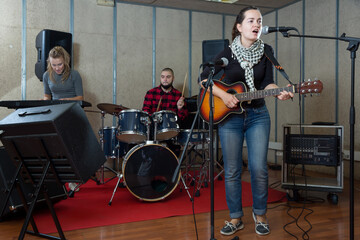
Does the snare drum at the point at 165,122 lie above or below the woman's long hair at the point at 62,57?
below

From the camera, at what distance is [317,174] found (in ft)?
16.1

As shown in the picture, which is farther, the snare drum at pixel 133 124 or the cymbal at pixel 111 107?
the cymbal at pixel 111 107

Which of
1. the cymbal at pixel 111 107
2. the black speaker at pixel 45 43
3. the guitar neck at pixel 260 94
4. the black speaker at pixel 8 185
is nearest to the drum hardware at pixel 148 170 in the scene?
the cymbal at pixel 111 107

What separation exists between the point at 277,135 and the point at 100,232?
420cm

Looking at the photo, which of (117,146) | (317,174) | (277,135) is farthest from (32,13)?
(317,174)

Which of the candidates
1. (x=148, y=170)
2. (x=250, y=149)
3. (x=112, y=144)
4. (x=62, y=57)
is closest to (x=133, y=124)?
(x=148, y=170)

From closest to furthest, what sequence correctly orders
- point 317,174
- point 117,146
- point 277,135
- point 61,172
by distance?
point 61,172 < point 117,146 < point 317,174 < point 277,135

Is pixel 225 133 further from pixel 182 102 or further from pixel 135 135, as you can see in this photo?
pixel 182 102

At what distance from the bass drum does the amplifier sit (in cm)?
122

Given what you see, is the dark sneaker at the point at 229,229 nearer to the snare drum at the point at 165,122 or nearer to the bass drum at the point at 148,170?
the bass drum at the point at 148,170

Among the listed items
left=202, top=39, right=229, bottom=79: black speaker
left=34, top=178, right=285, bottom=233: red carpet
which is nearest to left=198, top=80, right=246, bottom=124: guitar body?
left=34, top=178, right=285, bottom=233: red carpet

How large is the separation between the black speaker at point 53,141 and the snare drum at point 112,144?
1920 mm

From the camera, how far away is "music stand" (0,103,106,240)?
5.68 ft

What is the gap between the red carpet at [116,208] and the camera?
2.69 m
